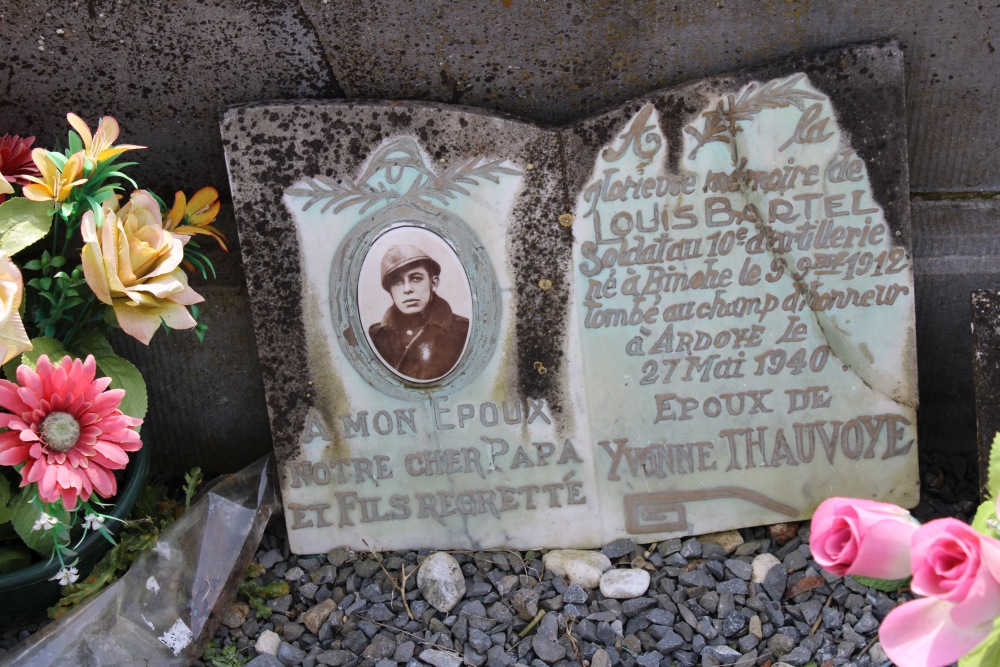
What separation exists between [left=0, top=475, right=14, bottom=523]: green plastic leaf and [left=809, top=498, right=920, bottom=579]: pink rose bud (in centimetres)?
145

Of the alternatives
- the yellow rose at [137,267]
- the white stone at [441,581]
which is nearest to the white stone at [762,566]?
the white stone at [441,581]

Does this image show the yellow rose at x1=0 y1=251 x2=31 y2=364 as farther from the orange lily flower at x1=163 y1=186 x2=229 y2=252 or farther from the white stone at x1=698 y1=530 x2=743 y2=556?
the white stone at x1=698 y1=530 x2=743 y2=556

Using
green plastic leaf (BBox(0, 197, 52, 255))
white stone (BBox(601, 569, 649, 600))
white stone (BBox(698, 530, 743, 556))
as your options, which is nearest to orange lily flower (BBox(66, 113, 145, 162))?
green plastic leaf (BBox(0, 197, 52, 255))

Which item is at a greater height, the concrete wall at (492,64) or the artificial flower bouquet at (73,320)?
the concrete wall at (492,64)

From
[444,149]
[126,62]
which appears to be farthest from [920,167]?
[126,62]

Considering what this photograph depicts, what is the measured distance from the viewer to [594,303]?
1.94 m

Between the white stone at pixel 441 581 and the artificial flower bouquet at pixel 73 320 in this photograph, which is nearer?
the artificial flower bouquet at pixel 73 320

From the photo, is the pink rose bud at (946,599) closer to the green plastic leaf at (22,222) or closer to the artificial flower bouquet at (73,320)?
the artificial flower bouquet at (73,320)

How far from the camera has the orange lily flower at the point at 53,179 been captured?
163 centimetres

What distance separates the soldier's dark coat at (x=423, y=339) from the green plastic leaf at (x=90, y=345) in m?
0.52

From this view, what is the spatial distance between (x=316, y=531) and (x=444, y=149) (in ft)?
2.82

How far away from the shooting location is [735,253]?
1911 mm

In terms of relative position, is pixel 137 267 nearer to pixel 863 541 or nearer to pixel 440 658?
pixel 440 658

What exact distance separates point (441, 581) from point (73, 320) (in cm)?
89
